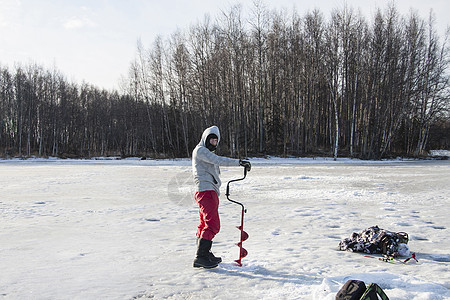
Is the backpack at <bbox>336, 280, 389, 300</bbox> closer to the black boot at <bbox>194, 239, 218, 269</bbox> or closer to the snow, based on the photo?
the snow

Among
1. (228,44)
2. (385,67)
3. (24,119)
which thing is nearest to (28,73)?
(24,119)

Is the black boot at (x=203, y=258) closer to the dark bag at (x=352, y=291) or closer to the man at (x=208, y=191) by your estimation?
the man at (x=208, y=191)

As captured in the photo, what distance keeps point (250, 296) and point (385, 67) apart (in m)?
34.8

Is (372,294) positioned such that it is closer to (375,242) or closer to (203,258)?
(203,258)

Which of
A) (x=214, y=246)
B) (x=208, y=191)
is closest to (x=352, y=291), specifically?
(x=208, y=191)

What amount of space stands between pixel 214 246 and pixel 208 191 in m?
1.48

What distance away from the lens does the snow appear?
12.0 feet

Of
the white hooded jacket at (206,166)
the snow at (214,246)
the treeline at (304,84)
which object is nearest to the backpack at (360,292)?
the snow at (214,246)

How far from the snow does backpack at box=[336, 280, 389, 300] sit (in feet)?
0.87

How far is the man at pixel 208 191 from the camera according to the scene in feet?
14.1

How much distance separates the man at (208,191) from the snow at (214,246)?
0.68 feet

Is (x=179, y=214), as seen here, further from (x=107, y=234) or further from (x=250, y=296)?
(x=250, y=296)

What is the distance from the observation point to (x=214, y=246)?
18.0ft

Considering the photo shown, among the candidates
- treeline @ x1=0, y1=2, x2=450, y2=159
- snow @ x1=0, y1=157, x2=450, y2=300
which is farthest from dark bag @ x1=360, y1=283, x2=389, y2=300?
treeline @ x1=0, y1=2, x2=450, y2=159
